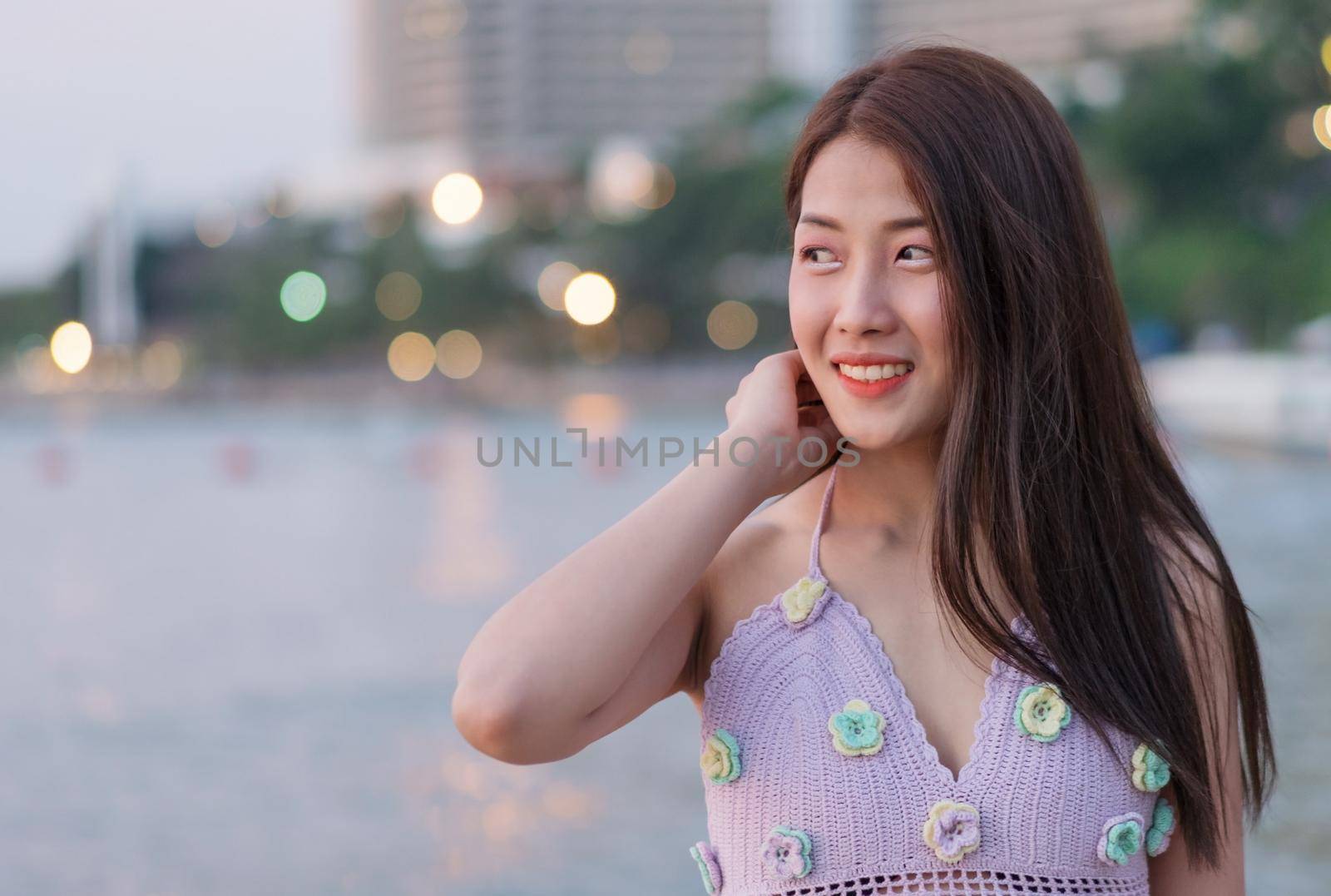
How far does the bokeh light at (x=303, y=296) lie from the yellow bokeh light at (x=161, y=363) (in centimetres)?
345

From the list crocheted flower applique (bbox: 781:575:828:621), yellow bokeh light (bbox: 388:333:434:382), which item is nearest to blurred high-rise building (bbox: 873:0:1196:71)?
yellow bokeh light (bbox: 388:333:434:382)

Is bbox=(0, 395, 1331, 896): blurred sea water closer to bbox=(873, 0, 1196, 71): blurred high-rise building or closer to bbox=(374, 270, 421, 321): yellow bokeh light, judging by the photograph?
bbox=(374, 270, 421, 321): yellow bokeh light

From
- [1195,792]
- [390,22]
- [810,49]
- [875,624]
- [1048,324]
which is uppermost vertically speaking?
[390,22]

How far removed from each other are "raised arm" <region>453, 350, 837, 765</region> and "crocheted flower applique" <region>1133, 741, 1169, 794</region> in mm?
368

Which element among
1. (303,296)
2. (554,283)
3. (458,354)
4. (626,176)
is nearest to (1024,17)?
(626,176)

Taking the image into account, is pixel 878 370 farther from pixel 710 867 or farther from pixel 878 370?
pixel 710 867

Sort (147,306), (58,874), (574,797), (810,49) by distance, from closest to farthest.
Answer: (58,874) < (574,797) < (147,306) < (810,49)

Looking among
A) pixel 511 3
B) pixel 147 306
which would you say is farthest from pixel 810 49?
pixel 147 306

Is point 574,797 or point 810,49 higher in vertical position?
point 810,49

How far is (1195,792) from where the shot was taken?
120cm

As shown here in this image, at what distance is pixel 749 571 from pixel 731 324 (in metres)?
29.4

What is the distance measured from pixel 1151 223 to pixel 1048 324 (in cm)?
2491

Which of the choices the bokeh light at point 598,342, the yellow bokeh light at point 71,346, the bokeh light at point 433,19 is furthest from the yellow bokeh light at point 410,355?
the bokeh light at point 433,19

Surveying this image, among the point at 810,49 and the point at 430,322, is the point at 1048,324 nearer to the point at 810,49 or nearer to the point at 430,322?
the point at 430,322
